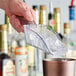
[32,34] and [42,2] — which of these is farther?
[42,2]

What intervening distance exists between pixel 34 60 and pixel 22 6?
794mm

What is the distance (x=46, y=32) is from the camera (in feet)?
1.87

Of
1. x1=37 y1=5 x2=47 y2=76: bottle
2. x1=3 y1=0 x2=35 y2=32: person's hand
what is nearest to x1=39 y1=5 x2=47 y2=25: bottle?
x1=37 y1=5 x2=47 y2=76: bottle

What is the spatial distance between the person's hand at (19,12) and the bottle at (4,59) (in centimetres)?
59

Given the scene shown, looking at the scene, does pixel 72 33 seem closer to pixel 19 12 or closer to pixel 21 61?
pixel 21 61

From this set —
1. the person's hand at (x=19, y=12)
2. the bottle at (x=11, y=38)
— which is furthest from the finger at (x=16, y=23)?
the bottle at (x=11, y=38)

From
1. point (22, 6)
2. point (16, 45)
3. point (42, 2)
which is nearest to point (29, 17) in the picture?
point (22, 6)

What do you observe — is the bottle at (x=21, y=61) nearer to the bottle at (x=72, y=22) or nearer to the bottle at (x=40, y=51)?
the bottle at (x=40, y=51)

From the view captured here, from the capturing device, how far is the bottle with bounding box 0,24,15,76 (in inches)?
48.4

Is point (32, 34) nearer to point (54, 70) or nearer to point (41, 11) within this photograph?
point (54, 70)

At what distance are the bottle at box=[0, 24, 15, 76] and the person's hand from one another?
59cm

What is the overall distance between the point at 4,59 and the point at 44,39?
2.40ft

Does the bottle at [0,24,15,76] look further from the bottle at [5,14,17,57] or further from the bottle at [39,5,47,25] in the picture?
the bottle at [39,5,47,25]

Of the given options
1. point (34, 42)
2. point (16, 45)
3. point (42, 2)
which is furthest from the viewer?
point (42, 2)
